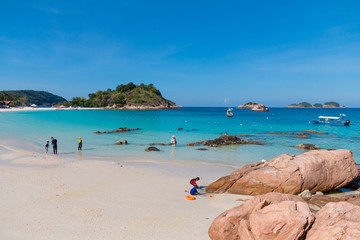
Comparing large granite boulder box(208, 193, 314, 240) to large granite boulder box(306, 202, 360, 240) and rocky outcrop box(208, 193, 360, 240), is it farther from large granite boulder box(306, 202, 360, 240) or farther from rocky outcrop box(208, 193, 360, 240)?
large granite boulder box(306, 202, 360, 240)

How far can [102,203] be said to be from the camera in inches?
431

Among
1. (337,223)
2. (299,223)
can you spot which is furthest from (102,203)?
(337,223)

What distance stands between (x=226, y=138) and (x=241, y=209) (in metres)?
23.6

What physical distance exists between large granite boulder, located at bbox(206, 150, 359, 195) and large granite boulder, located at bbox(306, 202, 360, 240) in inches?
209

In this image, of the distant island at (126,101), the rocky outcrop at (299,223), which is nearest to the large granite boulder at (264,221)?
the rocky outcrop at (299,223)

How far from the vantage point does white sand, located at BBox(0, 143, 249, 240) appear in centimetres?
853

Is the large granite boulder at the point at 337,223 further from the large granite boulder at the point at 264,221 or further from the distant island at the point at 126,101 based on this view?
the distant island at the point at 126,101

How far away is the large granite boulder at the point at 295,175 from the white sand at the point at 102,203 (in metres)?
0.90

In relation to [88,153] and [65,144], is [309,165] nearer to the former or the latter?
[88,153]

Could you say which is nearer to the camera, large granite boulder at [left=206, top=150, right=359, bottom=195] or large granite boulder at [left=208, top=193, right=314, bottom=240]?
large granite boulder at [left=208, top=193, right=314, bottom=240]

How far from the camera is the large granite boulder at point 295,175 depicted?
11883mm

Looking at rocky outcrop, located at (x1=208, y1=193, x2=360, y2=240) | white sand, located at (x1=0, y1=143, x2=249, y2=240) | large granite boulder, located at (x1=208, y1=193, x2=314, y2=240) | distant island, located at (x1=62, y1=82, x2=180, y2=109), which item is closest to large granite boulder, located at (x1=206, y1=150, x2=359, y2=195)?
white sand, located at (x1=0, y1=143, x2=249, y2=240)

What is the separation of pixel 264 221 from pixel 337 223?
73.2 inches

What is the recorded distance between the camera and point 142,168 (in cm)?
1797
